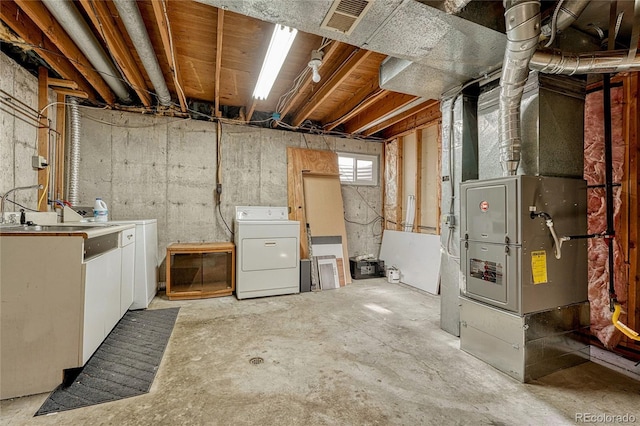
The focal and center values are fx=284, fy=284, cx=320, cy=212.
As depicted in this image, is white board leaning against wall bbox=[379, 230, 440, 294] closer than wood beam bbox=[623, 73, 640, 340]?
No

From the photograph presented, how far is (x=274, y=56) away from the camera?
257 cm

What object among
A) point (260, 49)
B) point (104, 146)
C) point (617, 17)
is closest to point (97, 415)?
point (260, 49)

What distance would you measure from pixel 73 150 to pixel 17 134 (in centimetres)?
89

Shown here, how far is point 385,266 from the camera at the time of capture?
5.10 m

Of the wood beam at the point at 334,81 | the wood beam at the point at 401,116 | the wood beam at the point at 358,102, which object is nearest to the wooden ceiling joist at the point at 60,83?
the wood beam at the point at 334,81

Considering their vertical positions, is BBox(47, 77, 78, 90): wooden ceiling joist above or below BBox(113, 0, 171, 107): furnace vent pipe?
above

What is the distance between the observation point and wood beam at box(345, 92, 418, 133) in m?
3.63

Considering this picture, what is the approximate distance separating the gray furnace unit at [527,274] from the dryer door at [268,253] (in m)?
2.29

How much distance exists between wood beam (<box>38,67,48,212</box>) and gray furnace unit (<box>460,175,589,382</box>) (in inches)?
168

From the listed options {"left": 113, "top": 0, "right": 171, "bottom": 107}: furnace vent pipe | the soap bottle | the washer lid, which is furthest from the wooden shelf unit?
{"left": 113, "top": 0, "right": 171, "bottom": 107}: furnace vent pipe

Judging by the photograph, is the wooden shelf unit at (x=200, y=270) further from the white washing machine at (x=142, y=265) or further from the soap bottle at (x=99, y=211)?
the soap bottle at (x=99, y=211)

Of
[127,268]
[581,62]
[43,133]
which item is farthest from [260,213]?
[581,62]

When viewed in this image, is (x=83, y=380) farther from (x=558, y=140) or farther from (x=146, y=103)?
(x=558, y=140)

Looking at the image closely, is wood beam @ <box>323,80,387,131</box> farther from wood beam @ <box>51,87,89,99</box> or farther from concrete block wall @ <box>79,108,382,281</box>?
wood beam @ <box>51,87,89,99</box>
